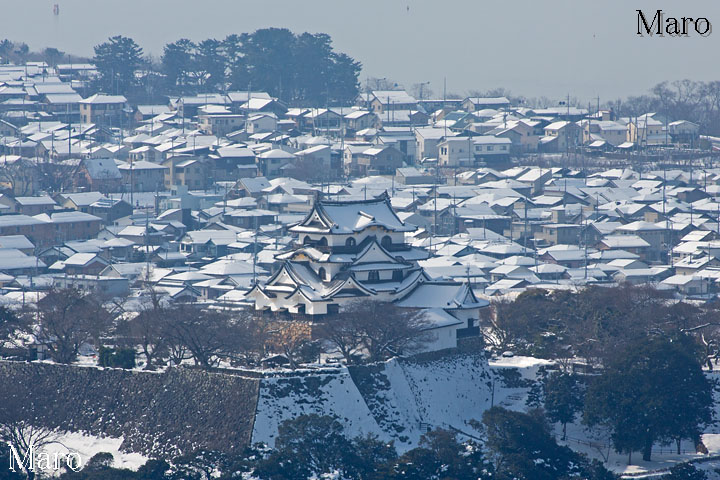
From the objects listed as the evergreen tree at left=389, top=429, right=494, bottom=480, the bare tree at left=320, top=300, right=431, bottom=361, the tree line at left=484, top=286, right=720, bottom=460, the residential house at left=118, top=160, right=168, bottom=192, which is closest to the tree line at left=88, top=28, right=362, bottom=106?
the residential house at left=118, top=160, right=168, bottom=192

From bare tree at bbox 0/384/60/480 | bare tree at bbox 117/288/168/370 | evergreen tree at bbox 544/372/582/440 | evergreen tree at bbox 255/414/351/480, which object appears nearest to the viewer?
evergreen tree at bbox 255/414/351/480

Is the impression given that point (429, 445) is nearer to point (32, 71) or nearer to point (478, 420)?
point (478, 420)

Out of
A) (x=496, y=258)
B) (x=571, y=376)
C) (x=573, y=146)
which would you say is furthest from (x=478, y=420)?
(x=573, y=146)

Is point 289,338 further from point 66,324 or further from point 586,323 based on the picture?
point 586,323

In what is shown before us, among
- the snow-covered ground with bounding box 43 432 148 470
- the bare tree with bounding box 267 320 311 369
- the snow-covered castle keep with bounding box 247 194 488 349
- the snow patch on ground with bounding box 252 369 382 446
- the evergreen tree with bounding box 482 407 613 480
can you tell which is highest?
the snow-covered castle keep with bounding box 247 194 488 349

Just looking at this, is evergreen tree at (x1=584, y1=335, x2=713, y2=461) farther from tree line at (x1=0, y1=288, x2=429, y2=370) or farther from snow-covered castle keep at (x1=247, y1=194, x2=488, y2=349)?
tree line at (x1=0, y1=288, x2=429, y2=370)

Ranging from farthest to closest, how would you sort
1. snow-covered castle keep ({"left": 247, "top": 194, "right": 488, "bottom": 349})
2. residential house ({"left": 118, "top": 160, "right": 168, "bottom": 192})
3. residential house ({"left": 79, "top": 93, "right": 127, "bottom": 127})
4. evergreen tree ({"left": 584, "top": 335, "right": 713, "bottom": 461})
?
residential house ({"left": 79, "top": 93, "right": 127, "bottom": 127}), residential house ({"left": 118, "top": 160, "right": 168, "bottom": 192}), snow-covered castle keep ({"left": 247, "top": 194, "right": 488, "bottom": 349}), evergreen tree ({"left": 584, "top": 335, "right": 713, "bottom": 461})

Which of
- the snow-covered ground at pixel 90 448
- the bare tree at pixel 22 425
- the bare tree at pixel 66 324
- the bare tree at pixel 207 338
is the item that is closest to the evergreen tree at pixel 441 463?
the bare tree at pixel 207 338
